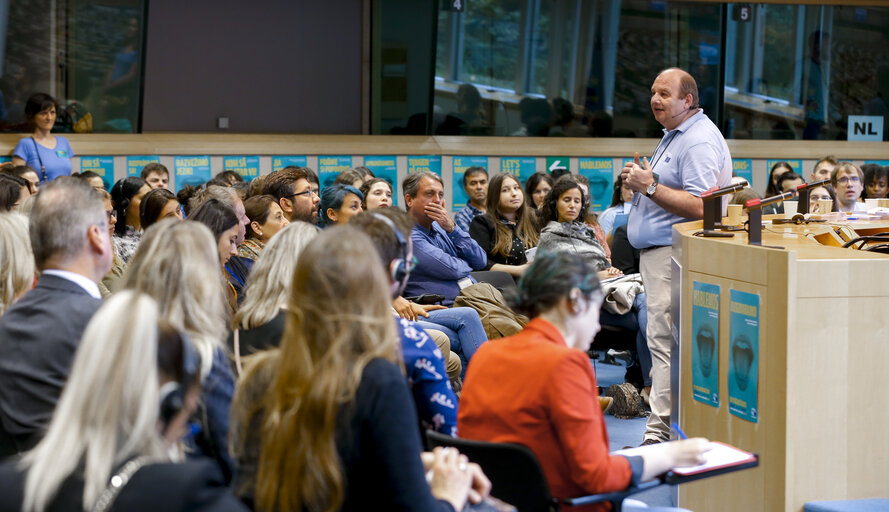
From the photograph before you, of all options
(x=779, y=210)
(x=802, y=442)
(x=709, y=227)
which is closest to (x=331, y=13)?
(x=779, y=210)

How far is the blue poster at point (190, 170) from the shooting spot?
9.41m

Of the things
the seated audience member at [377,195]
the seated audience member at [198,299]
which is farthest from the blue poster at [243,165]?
the seated audience member at [198,299]

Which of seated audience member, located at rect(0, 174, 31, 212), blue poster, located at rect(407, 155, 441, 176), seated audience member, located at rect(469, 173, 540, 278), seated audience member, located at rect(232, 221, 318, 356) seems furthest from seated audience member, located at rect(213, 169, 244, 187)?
seated audience member, located at rect(232, 221, 318, 356)

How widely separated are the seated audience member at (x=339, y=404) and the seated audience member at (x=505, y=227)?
4.41 meters

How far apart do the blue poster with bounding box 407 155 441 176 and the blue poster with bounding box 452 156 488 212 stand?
0.54 feet

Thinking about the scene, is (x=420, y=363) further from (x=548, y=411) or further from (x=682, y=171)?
(x=682, y=171)

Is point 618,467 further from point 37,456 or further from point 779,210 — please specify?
point 779,210

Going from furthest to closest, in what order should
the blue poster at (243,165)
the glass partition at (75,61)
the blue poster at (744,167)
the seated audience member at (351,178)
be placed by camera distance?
1. the blue poster at (744,167)
2. the blue poster at (243,165)
3. the glass partition at (75,61)
4. the seated audience member at (351,178)

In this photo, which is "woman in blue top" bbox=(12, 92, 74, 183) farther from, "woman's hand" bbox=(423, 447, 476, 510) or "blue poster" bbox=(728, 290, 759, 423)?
"woman's hand" bbox=(423, 447, 476, 510)

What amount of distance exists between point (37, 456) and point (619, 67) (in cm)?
980

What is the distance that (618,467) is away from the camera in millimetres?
2336

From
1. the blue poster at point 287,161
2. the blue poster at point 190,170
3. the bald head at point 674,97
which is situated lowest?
the blue poster at point 190,170

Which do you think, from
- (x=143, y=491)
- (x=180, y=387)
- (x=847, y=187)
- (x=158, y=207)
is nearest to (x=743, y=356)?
(x=180, y=387)

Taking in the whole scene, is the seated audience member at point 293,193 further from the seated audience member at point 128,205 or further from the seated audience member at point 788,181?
the seated audience member at point 788,181
